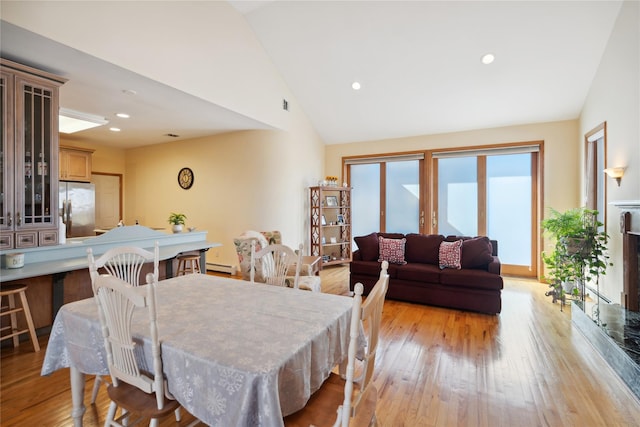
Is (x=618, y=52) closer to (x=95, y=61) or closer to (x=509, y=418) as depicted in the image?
(x=509, y=418)

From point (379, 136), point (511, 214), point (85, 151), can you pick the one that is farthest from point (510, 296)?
point (85, 151)

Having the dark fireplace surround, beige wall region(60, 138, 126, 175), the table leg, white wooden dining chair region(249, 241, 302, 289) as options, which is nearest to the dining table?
the table leg

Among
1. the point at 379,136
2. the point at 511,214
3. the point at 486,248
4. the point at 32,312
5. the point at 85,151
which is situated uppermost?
the point at 379,136

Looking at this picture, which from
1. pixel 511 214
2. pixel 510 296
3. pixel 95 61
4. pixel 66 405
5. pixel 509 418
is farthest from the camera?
pixel 511 214

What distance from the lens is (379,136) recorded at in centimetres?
615

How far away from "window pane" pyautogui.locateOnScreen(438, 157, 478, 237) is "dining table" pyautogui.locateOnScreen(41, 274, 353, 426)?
460 cm

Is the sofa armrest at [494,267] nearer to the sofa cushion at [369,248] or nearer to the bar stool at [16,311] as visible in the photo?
the sofa cushion at [369,248]

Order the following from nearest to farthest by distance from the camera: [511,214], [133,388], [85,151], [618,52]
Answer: [133,388] < [618,52] < [511,214] < [85,151]

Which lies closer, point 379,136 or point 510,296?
point 510,296

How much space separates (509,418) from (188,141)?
21.3ft

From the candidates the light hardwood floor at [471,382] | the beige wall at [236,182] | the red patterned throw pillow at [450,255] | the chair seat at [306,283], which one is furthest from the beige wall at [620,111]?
the beige wall at [236,182]

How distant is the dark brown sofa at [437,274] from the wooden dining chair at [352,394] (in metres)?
2.64

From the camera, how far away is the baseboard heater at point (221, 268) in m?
5.52

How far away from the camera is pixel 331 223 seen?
6.28 meters
